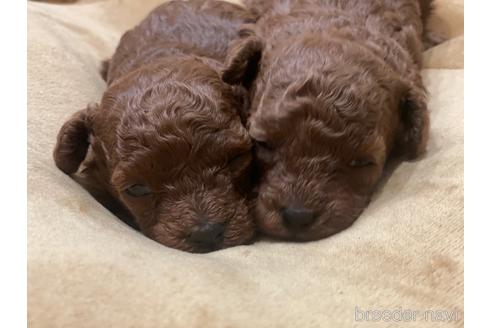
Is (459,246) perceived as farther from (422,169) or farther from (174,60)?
(174,60)

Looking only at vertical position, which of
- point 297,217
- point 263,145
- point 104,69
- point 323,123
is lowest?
point 104,69

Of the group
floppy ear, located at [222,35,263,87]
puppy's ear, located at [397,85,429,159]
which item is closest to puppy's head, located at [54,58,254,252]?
floppy ear, located at [222,35,263,87]

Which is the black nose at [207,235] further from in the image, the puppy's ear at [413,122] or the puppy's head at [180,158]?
the puppy's ear at [413,122]

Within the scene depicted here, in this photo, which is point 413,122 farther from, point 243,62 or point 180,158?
point 180,158

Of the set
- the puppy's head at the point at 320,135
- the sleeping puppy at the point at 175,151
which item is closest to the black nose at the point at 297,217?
the puppy's head at the point at 320,135

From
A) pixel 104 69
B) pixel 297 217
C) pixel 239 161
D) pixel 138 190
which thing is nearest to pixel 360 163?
pixel 297 217

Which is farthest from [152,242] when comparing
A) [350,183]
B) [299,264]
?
[350,183]
